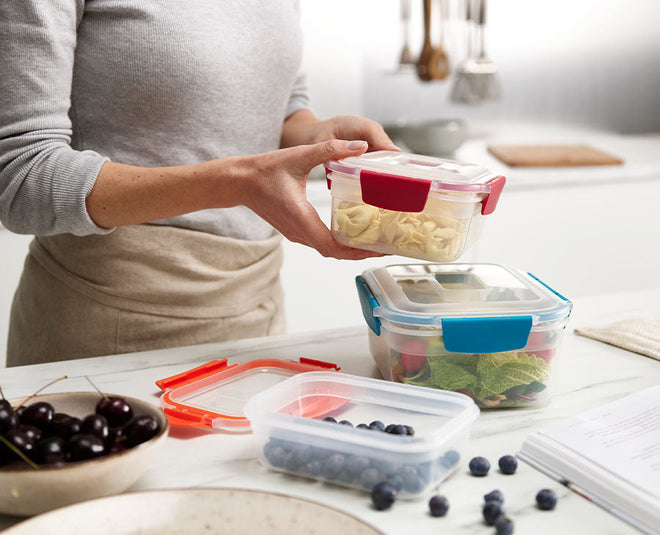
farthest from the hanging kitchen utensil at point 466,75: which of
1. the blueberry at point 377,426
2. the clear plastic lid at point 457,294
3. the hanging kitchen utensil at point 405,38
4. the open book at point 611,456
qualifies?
the blueberry at point 377,426

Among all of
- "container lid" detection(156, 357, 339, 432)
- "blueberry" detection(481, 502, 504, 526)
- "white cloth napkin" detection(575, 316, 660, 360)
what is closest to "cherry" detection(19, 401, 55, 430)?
"container lid" detection(156, 357, 339, 432)

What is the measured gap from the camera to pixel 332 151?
934 mm

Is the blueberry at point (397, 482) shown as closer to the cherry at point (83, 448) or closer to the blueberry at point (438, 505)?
the blueberry at point (438, 505)

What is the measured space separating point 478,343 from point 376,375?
182 millimetres

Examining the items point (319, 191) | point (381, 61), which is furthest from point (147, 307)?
point (381, 61)

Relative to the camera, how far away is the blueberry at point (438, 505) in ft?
2.15

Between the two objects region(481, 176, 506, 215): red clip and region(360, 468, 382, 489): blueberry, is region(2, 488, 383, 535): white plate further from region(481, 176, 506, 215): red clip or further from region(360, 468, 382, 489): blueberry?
region(481, 176, 506, 215): red clip

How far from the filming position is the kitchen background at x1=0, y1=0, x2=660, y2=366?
2.21m

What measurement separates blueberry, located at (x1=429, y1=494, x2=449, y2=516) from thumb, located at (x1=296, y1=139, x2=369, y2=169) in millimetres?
445

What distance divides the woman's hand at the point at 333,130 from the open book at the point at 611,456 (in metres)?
0.50

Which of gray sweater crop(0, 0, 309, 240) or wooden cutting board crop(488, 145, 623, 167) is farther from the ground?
gray sweater crop(0, 0, 309, 240)

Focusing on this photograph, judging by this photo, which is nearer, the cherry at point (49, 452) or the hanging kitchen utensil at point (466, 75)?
the cherry at point (49, 452)

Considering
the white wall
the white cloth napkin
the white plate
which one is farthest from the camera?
the white wall

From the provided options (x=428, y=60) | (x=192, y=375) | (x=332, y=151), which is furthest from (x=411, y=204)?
(x=428, y=60)
